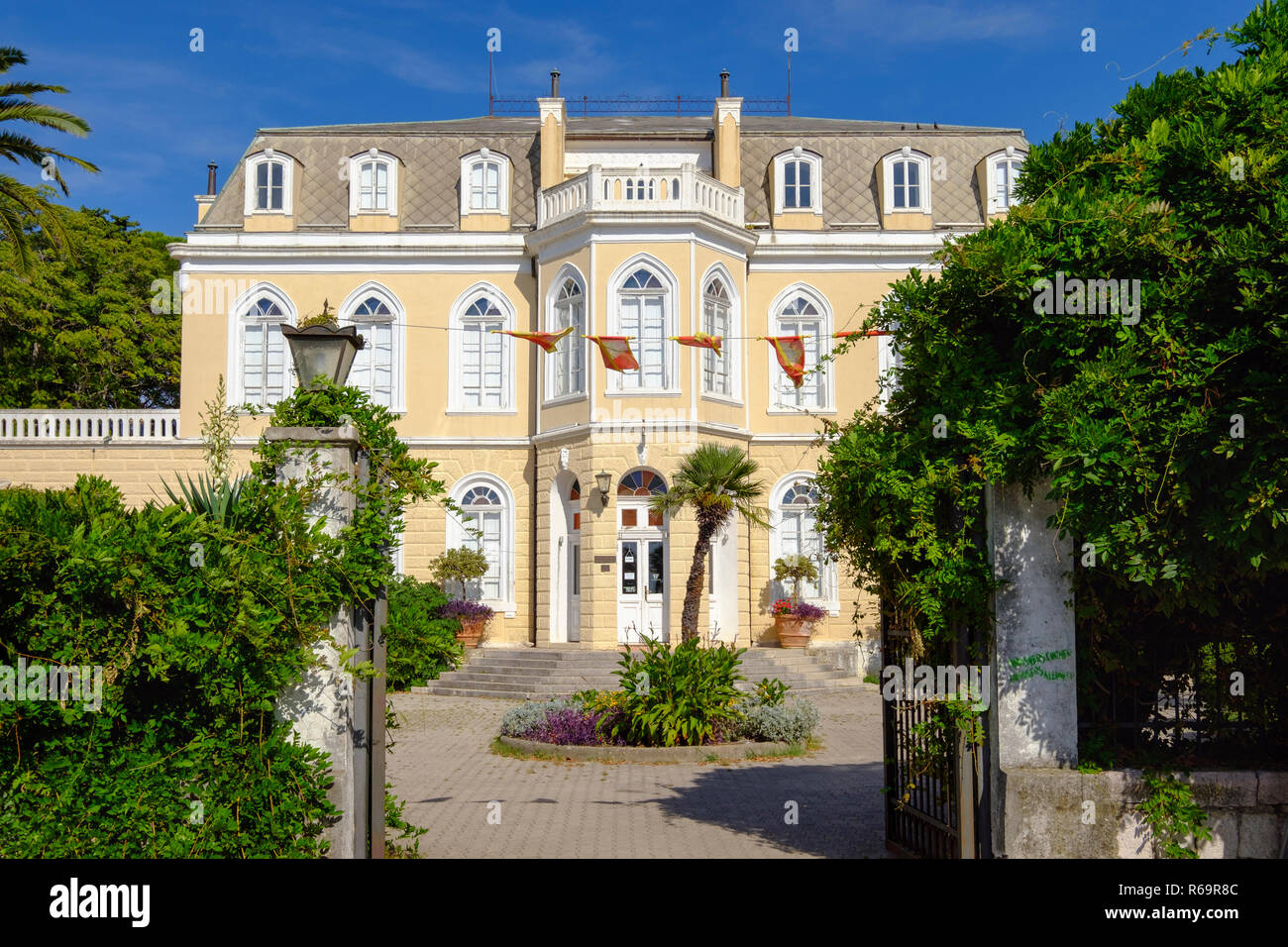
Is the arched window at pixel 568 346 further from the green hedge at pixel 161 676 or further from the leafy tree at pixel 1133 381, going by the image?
the green hedge at pixel 161 676

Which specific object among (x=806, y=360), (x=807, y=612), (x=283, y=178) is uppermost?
(x=283, y=178)

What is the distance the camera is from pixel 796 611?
2198cm

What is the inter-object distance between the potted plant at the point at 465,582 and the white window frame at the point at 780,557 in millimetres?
6096

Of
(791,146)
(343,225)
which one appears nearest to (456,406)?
(343,225)

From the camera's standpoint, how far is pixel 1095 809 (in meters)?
6.20

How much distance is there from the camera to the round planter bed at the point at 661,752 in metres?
12.8

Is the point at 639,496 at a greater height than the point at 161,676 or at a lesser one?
greater

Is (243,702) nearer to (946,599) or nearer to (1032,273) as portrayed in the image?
(946,599)

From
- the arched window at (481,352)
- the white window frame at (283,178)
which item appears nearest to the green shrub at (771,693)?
the arched window at (481,352)

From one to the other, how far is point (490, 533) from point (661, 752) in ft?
39.0

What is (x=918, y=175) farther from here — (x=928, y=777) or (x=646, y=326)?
(x=928, y=777)

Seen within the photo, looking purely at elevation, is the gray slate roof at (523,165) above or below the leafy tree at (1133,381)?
above

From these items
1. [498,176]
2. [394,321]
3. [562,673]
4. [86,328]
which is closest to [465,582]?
[562,673]

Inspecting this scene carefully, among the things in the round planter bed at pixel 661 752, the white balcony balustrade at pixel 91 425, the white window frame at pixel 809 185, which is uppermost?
the white window frame at pixel 809 185
